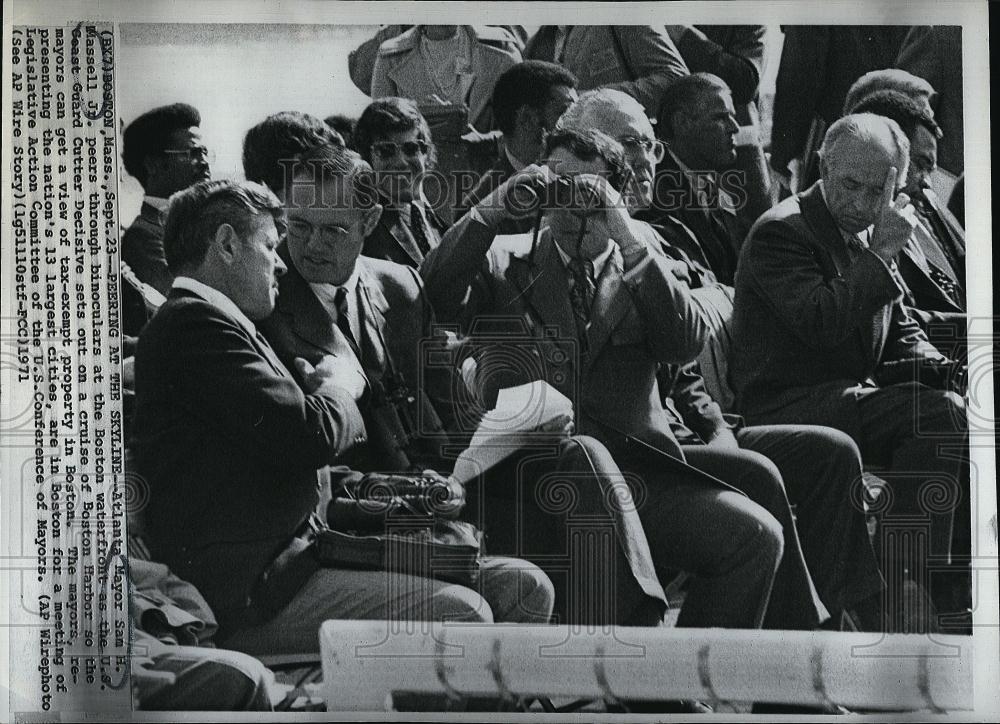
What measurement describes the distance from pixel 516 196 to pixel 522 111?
8.9 inches

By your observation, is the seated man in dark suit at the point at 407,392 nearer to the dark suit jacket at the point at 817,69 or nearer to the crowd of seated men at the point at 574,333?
the crowd of seated men at the point at 574,333

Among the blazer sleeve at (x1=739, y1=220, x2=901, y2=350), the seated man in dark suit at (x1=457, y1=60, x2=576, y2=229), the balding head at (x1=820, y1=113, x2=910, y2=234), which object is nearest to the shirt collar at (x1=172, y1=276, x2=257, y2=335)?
the seated man in dark suit at (x1=457, y1=60, x2=576, y2=229)

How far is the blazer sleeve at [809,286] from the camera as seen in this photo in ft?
7.81

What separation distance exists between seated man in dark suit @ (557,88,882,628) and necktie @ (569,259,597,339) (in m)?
0.21

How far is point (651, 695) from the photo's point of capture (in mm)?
2402

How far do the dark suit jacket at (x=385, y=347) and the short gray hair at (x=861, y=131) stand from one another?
45.2 inches

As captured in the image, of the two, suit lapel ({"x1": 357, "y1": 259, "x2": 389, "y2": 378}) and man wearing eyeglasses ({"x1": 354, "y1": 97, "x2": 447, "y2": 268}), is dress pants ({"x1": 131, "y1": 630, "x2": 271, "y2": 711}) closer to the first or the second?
suit lapel ({"x1": 357, "y1": 259, "x2": 389, "y2": 378})

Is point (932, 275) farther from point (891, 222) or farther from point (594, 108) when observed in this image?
point (594, 108)

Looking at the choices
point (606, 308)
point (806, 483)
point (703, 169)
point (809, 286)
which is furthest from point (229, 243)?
point (806, 483)

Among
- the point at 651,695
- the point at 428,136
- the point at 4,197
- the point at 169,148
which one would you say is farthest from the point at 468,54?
the point at 651,695

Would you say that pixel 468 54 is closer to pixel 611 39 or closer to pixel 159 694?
pixel 611 39

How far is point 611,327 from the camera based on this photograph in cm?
237

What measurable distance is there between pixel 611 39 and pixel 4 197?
1.65 meters

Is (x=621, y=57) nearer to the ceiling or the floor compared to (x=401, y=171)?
nearer to the ceiling
